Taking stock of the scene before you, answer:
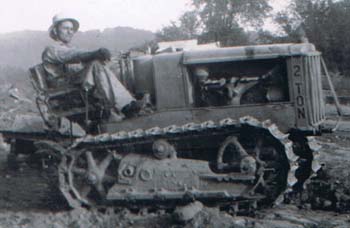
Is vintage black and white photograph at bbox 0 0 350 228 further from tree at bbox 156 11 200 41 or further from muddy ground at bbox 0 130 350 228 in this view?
tree at bbox 156 11 200 41

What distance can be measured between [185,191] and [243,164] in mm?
797

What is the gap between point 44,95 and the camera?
7.75 m

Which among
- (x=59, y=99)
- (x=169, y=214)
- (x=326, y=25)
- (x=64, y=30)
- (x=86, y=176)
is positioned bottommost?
(x=169, y=214)


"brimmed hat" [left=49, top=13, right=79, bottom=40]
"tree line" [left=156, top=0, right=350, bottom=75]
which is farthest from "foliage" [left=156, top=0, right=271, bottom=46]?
"brimmed hat" [left=49, top=13, right=79, bottom=40]

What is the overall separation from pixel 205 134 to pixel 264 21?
1631 inches

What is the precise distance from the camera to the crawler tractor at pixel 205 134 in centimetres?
666

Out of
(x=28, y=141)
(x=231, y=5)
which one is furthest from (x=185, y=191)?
(x=231, y=5)

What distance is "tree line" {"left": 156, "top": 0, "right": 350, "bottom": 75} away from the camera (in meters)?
32.5

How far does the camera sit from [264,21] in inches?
1836

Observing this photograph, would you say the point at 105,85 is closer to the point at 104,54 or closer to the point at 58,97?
the point at 104,54

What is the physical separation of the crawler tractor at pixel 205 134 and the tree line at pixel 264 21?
68.2 feet

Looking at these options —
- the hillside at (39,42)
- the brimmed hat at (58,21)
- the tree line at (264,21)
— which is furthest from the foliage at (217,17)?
the brimmed hat at (58,21)

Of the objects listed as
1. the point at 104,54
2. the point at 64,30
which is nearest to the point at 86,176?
the point at 104,54

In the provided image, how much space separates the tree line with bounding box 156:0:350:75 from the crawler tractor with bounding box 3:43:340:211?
20778 millimetres
